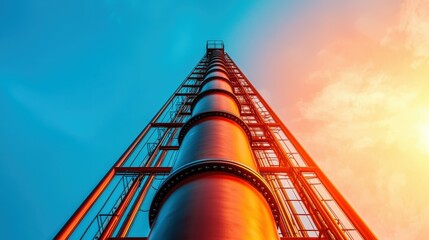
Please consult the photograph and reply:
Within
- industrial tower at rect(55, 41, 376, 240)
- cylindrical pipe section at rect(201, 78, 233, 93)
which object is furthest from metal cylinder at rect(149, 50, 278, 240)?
cylindrical pipe section at rect(201, 78, 233, 93)

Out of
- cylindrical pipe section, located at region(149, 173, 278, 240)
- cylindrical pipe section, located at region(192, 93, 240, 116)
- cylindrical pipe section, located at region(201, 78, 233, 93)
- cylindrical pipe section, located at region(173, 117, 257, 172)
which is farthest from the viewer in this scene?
cylindrical pipe section, located at region(201, 78, 233, 93)

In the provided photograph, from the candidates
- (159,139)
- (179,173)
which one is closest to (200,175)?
(179,173)

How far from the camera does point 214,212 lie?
2.64 meters

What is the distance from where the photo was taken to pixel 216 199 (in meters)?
2.83

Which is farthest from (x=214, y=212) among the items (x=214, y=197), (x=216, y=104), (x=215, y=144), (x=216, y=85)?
(x=216, y=85)

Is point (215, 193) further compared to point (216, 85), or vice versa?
point (216, 85)

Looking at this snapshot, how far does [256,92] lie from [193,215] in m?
13.0

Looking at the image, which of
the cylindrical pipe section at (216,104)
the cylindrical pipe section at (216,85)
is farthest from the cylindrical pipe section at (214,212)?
the cylindrical pipe section at (216,85)

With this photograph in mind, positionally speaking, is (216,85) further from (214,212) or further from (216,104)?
(214,212)

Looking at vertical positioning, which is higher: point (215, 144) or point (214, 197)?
point (215, 144)

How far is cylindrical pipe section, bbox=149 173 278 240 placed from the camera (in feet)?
8.05

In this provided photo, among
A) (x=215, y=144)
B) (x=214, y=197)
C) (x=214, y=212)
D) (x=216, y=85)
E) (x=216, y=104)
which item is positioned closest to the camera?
(x=214, y=212)

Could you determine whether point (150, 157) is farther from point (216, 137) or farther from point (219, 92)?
point (216, 137)

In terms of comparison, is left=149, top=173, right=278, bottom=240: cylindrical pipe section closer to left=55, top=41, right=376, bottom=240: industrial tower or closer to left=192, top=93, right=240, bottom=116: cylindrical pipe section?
left=55, top=41, right=376, bottom=240: industrial tower
